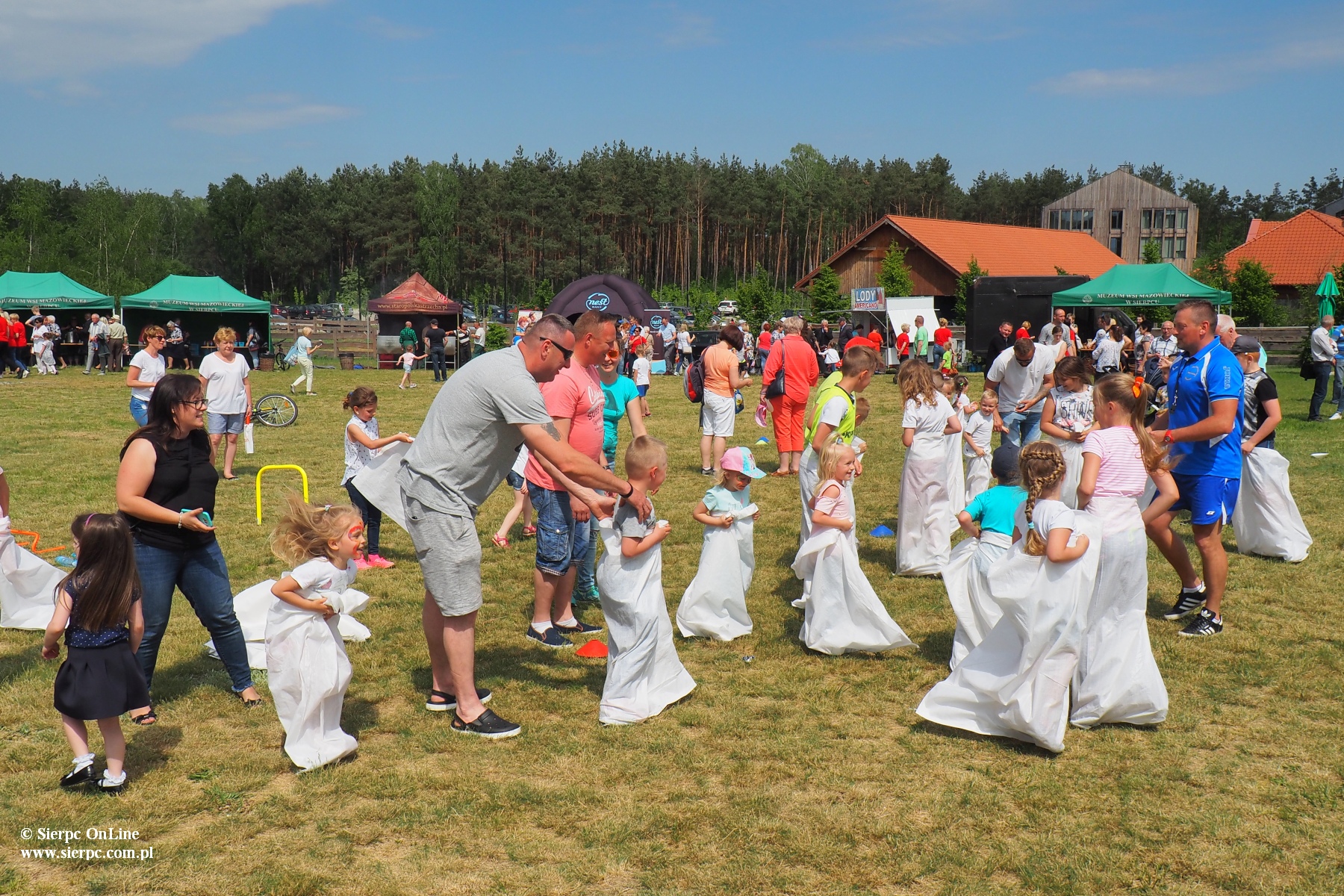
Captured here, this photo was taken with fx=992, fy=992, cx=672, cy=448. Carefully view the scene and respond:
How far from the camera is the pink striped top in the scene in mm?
5117

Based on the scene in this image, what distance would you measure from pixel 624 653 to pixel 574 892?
1.60m

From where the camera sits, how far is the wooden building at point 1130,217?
68.7 meters

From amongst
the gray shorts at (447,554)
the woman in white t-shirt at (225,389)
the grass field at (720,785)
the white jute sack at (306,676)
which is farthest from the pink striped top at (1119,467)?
the woman in white t-shirt at (225,389)

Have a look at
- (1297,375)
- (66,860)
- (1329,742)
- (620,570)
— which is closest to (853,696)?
(620,570)

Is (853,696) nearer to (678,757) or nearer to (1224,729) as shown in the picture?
(678,757)

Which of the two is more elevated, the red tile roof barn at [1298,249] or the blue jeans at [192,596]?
the red tile roof barn at [1298,249]

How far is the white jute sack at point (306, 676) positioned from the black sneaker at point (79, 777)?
2.54 feet

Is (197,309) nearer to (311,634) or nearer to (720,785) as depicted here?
(311,634)

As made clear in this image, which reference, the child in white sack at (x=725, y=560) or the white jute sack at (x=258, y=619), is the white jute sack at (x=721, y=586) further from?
the white jute sack at (x=258, y=619)

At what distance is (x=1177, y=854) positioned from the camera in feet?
12.5

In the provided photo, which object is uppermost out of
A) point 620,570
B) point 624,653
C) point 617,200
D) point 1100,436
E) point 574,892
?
point 617,200

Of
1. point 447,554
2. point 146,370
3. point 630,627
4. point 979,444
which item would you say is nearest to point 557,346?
point 447,554

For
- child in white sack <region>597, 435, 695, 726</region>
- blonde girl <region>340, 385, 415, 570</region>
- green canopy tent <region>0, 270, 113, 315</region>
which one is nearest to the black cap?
child in white sack <region>597, 435, 695, 726</region>

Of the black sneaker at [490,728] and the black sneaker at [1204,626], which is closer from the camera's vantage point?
the black sneaker at [490,728]
